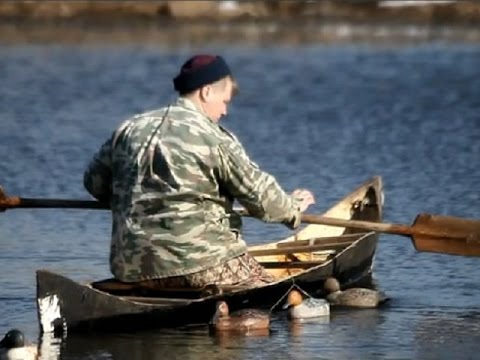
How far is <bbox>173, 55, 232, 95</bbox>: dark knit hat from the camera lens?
36.6 ft

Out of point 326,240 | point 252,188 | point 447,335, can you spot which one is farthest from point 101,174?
point 326,240

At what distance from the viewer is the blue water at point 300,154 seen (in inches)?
443

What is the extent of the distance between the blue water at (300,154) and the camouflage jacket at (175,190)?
47 cm

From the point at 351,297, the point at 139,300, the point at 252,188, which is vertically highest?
the point at 252,188

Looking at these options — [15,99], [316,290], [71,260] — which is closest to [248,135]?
[15,99]

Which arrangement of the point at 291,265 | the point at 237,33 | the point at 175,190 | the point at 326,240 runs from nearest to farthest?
1. the point at 175,190
2. the point at 291,265
3. the point at 326,240
4. the point at 237,33

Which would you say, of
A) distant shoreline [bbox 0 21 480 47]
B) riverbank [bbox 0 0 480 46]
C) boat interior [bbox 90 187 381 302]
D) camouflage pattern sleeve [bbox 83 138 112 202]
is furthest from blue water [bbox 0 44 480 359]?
riverbank [bbox 0 0 480 46]

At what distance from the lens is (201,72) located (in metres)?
11.2

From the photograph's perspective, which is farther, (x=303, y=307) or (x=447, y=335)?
(x=303, y=307)

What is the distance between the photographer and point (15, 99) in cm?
2720

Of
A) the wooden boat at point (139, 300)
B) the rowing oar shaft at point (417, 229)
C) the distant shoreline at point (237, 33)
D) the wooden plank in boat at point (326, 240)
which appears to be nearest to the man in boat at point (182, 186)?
the wooden boat at point (139, 300)

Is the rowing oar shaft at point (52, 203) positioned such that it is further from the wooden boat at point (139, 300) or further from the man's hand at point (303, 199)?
the man's hand at point (303, 199)

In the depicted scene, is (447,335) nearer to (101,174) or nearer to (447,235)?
(447,235)

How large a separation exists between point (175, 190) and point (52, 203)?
4.08 feet
